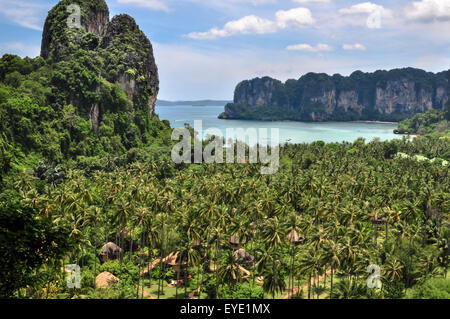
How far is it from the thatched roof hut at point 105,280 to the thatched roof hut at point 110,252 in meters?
7.63

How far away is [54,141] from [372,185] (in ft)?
305

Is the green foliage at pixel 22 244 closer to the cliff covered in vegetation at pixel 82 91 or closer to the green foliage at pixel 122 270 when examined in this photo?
the green foliage at pixel 122 270

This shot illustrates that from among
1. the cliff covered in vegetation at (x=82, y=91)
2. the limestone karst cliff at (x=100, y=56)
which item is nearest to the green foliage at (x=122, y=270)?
the cliff covered in vegetation at (x=82, y=91)

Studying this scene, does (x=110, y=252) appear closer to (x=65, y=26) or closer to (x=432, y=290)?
(x=432, y=290)

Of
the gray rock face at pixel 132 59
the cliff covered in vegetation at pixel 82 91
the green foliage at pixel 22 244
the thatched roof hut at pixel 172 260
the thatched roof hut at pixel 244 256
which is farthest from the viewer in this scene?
the gray rock face at pixel 132 59

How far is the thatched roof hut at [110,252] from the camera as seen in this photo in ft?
219

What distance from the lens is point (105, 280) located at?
57031 millimetres

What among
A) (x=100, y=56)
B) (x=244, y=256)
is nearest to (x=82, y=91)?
(x=100, y=56)

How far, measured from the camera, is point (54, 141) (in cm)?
11794

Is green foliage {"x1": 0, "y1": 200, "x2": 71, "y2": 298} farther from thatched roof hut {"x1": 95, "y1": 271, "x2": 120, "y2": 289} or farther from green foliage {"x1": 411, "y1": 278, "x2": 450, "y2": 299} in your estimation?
green foliage {"x1": 411, "y1": 278, "x2": 450, "y2": 299}

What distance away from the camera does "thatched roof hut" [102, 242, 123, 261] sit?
219ft

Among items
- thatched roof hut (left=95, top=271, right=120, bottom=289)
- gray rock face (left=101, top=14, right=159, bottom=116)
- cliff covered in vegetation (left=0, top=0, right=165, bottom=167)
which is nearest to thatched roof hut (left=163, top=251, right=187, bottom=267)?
thatched roof hut (left=95, top=271, right=120, bottom=289)
